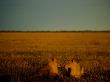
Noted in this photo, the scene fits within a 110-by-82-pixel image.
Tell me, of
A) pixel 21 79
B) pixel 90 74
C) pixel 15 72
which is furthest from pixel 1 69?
pixel 90 74

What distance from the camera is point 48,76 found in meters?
9.23

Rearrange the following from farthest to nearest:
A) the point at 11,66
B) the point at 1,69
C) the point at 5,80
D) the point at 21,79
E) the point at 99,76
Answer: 1. the point at 11,66
2. the point at 1,69
3. the point at 99,76
4. the point at 21,79
5. the point at 5,80

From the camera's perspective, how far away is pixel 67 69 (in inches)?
377

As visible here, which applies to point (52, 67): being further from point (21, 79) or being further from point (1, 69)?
point (1, 69)

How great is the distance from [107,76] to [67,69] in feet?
3.49

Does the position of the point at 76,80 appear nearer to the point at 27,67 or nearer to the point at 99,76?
the point at 99,76

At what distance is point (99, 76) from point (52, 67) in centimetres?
127

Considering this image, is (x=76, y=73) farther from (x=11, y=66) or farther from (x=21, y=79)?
(x=11, y=66)

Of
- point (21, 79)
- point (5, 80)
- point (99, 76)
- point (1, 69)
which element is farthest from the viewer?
point (1, 69)

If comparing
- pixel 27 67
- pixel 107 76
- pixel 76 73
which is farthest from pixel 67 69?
pixel 27 67

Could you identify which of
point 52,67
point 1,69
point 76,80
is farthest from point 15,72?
point 76,80

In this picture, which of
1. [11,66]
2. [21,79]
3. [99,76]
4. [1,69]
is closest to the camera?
[21,79]

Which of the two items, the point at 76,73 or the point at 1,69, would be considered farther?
the point at 1,69

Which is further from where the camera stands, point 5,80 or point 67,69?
point 67,69
